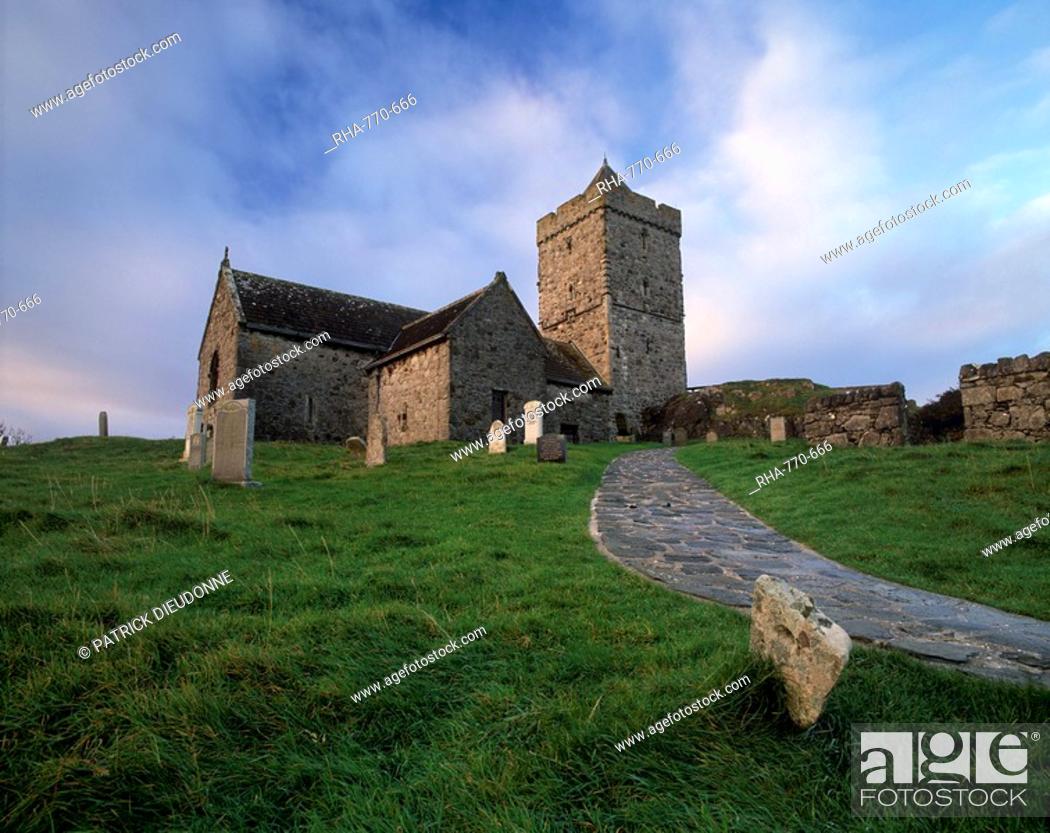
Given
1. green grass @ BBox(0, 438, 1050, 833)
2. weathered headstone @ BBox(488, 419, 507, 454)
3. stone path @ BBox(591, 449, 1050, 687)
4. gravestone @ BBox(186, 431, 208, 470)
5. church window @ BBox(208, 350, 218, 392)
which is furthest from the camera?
church window @ BBox(208, 350, 218, 392)

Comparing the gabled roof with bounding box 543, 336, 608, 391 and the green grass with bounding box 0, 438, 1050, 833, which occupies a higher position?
the gabled roof with bounding box 543, 336, 608, 391

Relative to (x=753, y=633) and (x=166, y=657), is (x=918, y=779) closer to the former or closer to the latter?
(x=753, y=633)

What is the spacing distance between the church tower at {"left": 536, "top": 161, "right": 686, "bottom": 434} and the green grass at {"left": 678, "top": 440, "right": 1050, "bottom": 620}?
18017 millimetres

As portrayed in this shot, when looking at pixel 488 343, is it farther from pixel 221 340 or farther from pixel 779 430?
pixel 221 340

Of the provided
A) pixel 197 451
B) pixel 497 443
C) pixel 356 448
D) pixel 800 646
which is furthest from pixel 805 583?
pixel 197 451

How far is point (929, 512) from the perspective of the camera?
769 centimetres

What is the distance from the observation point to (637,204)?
31.4 m

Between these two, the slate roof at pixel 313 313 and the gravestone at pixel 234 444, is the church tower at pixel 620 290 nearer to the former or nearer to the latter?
the slate roof at pixel 313 313

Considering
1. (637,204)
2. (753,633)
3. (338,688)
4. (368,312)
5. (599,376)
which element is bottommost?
(338,688)

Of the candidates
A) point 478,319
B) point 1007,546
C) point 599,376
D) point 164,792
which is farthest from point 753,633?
point 599,376

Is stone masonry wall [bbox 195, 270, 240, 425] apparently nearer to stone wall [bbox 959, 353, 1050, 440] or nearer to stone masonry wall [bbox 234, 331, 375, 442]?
stone masonry wall [bbox 234, 331, 375, 442]

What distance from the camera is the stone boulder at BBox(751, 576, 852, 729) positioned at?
2484 mm

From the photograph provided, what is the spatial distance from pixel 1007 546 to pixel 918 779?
542 cm

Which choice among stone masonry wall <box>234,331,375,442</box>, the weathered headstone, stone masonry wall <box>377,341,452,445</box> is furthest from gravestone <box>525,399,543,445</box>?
stone masonry wall <box>234,331,375,442</box>
